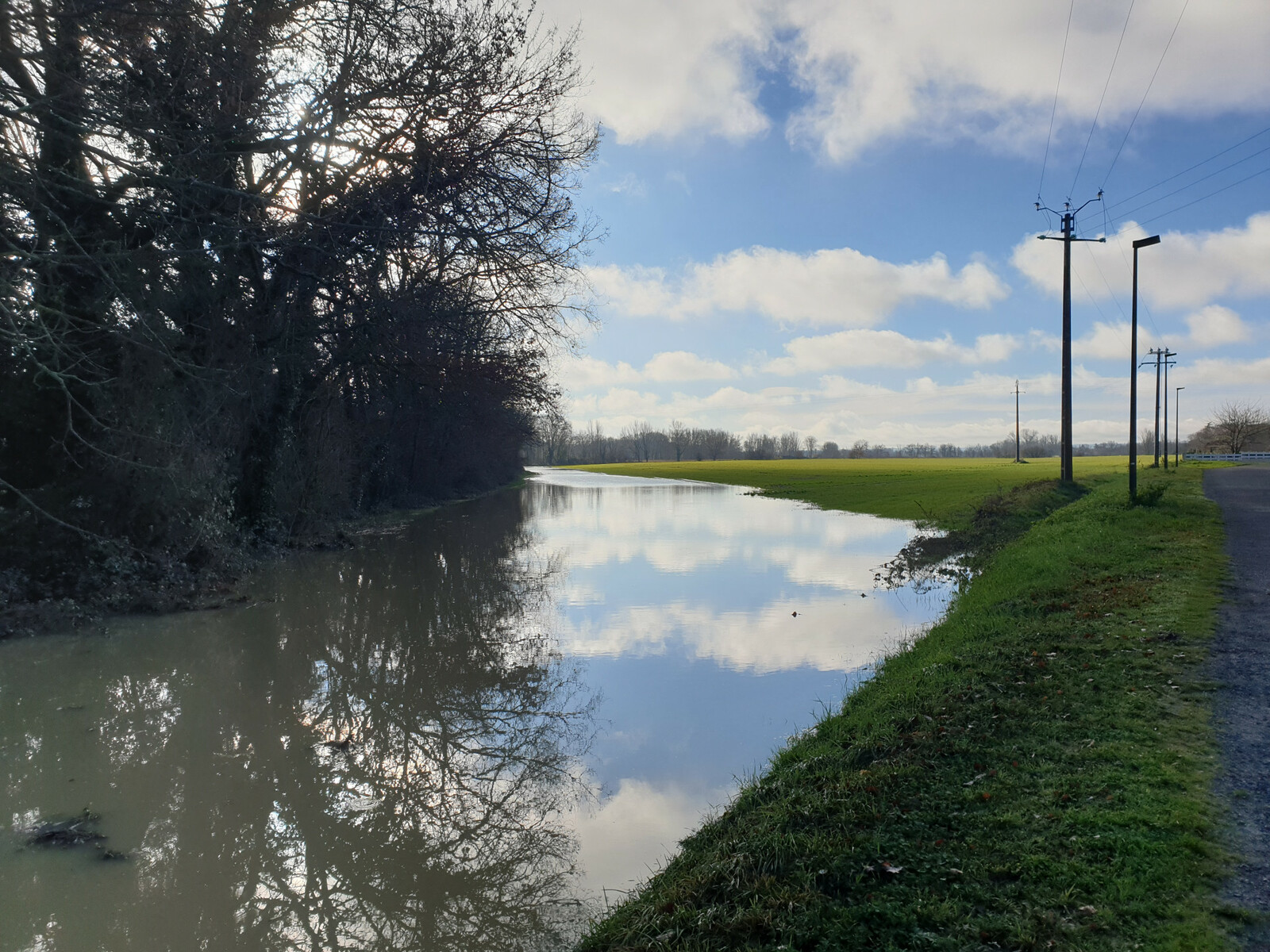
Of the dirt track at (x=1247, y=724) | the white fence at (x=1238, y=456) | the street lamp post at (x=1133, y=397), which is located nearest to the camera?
the dirt track at (x=1247, y=724)

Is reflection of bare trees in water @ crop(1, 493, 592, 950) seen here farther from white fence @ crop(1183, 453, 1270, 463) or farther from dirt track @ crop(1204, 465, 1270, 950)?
white fence @ crop(1183, 453, 1270, 463)

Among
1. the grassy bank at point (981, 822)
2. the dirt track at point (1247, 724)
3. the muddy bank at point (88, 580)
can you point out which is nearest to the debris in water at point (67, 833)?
the grassy bank at point (981, 822)

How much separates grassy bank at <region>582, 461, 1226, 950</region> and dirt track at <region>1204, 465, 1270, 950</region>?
12cm

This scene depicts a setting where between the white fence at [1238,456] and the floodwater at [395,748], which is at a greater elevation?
the white fence at [1238,456]

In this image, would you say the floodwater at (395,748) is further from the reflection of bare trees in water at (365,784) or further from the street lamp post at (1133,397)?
the street lamp post at (1133,397)

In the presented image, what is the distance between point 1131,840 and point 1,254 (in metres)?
11.0

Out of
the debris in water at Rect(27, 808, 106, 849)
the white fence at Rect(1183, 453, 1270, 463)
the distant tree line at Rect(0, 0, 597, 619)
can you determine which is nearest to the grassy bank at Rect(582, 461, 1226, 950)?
the debris in water at Rect(27, 808, 106, 849)

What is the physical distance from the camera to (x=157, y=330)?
11.4 m

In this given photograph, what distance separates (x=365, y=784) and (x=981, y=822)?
164 inches

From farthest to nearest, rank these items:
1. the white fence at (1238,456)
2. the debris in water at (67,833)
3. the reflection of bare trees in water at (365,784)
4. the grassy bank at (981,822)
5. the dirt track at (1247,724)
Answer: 1. the white fence at (1238,456)
2. the debris in water at (67,833)
3. the reflection of bare trees in water at (365,784)
4. the dirt track at (1247,724)
5. the grassy bank at (981,822)

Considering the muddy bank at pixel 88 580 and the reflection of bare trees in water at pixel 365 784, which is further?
the muddy bank at pixel 88 580

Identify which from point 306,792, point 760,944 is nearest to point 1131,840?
point 760,944

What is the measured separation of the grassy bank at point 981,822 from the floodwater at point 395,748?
742mm

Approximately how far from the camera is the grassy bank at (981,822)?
3.34 m
